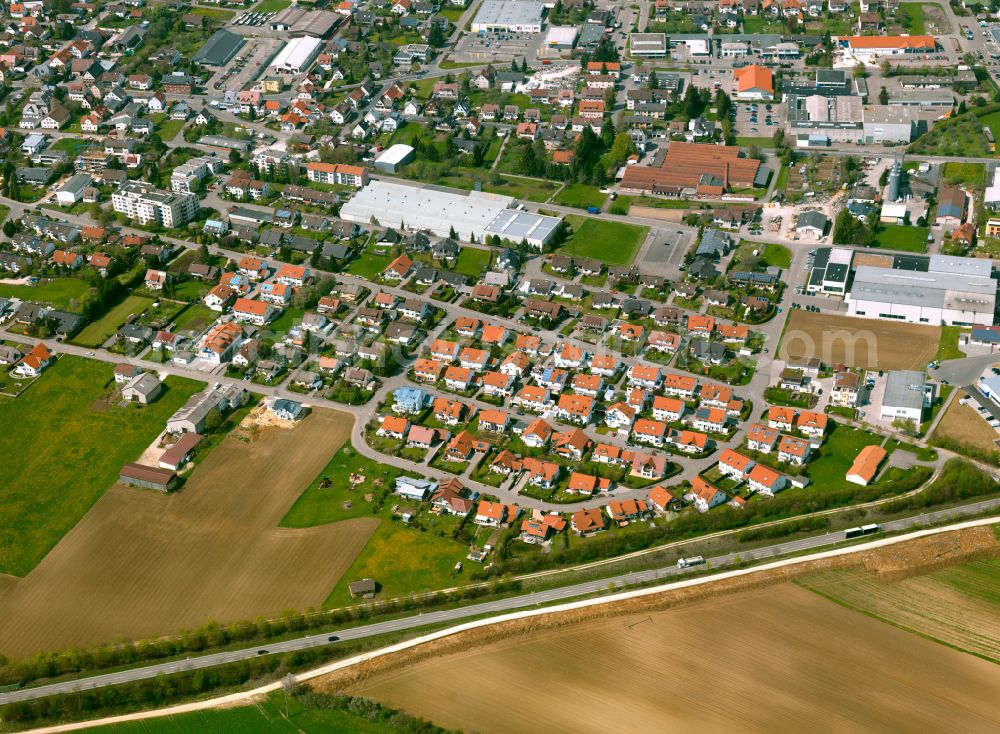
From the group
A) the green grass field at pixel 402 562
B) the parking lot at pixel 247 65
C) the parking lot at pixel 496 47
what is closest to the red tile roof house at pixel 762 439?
the green grass field at pixel 402 562

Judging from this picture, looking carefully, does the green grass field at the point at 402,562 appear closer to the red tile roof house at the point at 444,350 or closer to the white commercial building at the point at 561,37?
the red tile roof house at the point at 444,350

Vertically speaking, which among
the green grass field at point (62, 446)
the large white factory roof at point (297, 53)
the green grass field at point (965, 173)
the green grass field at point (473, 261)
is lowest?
the green grass field at point (965, 173)

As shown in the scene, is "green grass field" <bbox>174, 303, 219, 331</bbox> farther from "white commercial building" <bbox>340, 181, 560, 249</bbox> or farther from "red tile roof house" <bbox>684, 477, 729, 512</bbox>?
"red tile roof house" <bbox>684, 477, 729, 512</bbox>

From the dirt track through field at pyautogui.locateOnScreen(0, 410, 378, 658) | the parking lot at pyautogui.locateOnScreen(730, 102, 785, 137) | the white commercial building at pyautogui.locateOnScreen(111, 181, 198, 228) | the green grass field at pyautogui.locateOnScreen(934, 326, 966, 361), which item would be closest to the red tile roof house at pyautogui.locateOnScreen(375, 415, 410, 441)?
the dirt track through field at pyautogui.locateOnScreen(0, 410, 378, 658)

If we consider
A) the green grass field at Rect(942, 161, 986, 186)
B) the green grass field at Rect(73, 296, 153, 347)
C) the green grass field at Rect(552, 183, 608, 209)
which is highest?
the green grass field at Rect(73, 296, 153, 347)

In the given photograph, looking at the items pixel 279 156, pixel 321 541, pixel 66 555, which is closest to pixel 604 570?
A: pixel 321 541

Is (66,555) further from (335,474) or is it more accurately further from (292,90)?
(292,90)

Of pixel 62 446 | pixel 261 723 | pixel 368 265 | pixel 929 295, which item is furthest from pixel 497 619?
pixel 929 295
